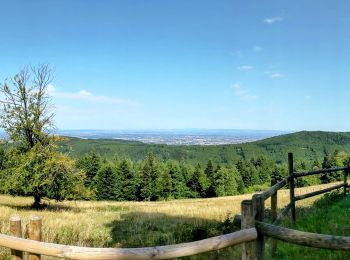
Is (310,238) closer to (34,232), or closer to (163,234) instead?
(34,232)

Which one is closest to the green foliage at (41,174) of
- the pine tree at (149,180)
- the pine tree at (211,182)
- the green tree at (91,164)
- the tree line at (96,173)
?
the tree line at (96,173)

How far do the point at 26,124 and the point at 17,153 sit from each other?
1985 millimetres

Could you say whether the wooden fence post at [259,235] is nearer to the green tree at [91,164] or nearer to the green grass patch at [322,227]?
the green grass patch at [322,227]

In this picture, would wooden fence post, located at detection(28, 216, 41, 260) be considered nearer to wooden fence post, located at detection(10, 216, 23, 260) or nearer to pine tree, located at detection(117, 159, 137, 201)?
wooden fence post, located at detection(10, 216, 23, 260)

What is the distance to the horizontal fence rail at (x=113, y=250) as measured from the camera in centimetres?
414

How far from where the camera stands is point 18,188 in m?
24.3

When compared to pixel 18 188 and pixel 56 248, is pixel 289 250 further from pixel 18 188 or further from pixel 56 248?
pixel 18 188

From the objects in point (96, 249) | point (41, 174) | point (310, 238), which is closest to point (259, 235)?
point (310, 238)

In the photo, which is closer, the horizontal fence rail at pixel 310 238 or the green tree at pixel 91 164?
the horizontal fence rail at pixel 310 238

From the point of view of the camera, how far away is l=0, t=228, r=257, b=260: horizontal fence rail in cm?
414

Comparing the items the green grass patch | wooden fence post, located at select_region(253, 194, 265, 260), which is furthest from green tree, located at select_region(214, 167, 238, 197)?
wooden fence post, located at select_region(253, 194, 265, 260)

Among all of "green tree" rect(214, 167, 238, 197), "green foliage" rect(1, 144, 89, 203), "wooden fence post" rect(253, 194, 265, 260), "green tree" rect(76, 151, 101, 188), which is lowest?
"green tree" rect(214, 167, 238, 197)

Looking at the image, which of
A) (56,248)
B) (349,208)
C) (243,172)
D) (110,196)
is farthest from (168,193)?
(56,248)

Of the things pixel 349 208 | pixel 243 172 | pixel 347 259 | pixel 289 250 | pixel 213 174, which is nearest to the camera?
pixel 347 259
